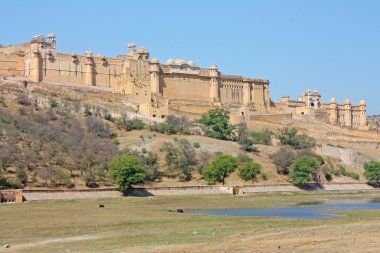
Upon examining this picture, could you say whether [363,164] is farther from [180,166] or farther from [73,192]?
[73,192]

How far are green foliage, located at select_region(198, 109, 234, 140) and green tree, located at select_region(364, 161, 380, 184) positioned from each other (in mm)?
15278

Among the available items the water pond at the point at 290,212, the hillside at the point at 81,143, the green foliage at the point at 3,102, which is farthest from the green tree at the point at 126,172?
the green foliage at the point at 3,102

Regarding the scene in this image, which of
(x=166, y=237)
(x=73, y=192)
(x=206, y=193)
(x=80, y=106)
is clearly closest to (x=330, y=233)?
(x=166, y=237)

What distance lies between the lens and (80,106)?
7938 cm

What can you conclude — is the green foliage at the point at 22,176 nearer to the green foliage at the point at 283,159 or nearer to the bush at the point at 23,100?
the bush at the point at 23,100

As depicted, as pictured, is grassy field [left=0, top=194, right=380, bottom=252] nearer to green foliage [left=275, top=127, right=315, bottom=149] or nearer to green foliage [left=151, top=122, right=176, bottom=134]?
green foliage [left=151, top=122, right=176, bottom=134]

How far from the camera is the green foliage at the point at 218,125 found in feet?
273

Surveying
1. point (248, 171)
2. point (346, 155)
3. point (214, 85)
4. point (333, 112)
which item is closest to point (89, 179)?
point (248, 171)

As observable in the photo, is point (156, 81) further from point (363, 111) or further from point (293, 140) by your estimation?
point (363, 111)

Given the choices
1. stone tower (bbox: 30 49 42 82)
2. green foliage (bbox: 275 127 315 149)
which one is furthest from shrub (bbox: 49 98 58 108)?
green foliage (bbox: 275 127 315 149)

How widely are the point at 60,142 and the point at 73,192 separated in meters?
12.4

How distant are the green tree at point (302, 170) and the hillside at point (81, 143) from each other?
5.45 ft

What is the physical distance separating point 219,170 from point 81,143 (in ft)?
38.5

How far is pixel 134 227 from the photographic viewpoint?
3353 cm
